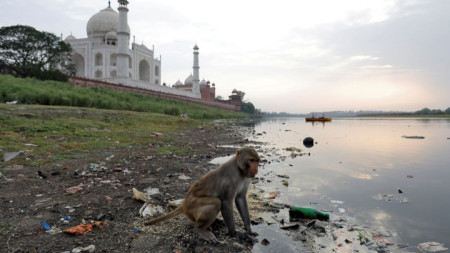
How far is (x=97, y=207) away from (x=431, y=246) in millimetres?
4625

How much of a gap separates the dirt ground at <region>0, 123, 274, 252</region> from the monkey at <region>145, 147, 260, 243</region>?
246 mm

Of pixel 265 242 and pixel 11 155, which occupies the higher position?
pixel 11 155

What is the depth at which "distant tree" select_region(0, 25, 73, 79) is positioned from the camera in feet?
105

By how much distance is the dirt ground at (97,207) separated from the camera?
10.5ft

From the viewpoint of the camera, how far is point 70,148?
27.9ft

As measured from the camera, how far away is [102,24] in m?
54.6

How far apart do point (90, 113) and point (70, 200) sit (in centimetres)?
1197

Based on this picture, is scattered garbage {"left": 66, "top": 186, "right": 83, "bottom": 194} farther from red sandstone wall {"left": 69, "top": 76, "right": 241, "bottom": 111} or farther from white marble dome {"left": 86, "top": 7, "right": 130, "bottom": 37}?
white marble dome {"left": 86, "top": 7, "right": 130, "bottom": 37}

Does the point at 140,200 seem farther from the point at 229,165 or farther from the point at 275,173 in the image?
the point at 275,173

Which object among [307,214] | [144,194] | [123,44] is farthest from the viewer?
[123,44]

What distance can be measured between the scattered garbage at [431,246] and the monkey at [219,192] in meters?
2.35

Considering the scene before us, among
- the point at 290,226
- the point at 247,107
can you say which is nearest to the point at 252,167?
the point at 290,226

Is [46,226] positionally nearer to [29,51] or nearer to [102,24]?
[29,51]

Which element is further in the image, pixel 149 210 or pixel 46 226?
pixel 149 210
